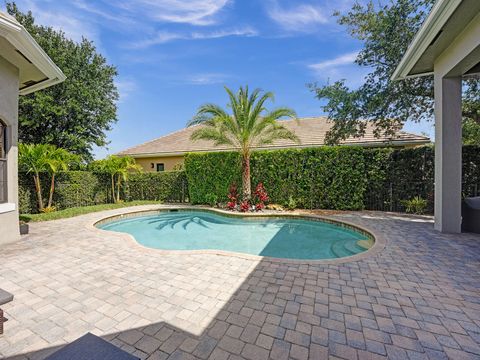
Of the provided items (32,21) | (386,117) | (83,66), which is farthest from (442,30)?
(32,21)

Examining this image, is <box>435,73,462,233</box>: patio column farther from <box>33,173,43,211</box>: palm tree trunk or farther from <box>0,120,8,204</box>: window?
<box>33,173,43,211</box>: palm tree trunk

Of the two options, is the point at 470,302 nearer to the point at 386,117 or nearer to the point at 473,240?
the point at 473,240

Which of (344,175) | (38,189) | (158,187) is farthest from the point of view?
(158,187)

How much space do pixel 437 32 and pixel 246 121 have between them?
811 cm

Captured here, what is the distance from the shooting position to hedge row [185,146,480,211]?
34.6ft

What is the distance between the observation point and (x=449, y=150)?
23.0 feet

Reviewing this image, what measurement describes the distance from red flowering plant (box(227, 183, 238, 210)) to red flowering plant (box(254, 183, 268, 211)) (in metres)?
1.21

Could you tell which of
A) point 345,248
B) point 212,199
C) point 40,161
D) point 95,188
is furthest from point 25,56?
point 95,188

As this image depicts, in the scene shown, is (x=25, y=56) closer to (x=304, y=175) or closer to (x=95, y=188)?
(x=95, y=188)

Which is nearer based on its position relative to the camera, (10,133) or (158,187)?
(10,133)

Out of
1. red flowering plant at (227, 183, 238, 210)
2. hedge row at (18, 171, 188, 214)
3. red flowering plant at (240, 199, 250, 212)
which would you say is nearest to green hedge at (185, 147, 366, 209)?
red flowering plant at (227, 183, 238, 210)

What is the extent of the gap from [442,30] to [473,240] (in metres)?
5.64

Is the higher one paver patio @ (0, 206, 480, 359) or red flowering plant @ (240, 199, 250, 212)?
red flowering plant @ (240, 199, 250, 212)

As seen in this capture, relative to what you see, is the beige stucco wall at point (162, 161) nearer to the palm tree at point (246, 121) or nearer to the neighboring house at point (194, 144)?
the neighboring house at point (194, 144)
